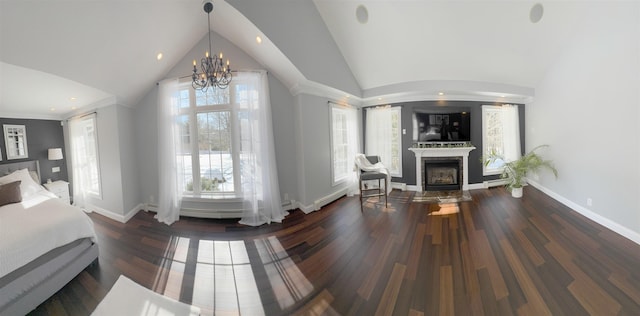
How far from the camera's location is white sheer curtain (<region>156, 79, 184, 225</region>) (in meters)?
3.20

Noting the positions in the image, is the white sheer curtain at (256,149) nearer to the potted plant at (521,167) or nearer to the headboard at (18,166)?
the headboard at (18,166)

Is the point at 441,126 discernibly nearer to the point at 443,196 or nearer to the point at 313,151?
the point at 443,196

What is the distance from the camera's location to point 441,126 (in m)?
4.43

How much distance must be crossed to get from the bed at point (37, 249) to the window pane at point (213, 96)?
1934 mm

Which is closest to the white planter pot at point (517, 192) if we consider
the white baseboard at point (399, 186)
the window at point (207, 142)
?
the white baseboard at point (399, 186)

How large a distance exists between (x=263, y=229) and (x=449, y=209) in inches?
113

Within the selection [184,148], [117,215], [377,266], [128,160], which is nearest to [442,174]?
[377,266]

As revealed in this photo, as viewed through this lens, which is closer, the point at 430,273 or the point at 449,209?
the point at 430,273

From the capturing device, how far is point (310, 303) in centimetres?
150

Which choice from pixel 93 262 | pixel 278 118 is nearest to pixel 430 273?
pixel 278 118

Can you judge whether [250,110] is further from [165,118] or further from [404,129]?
[404,129]

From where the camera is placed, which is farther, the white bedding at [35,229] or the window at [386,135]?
the window at [386,135]

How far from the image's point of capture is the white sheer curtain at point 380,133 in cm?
464

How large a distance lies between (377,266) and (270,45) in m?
2.77
